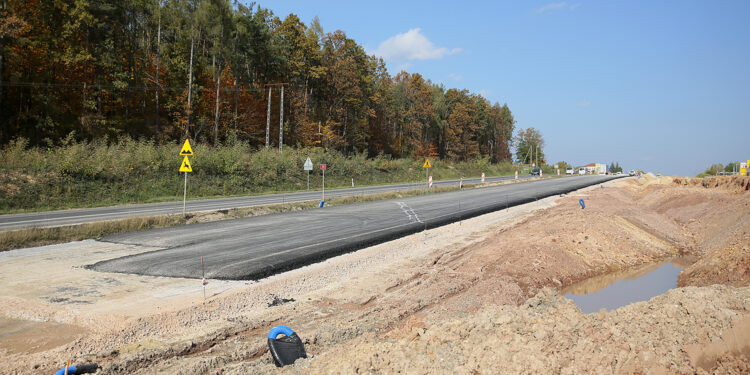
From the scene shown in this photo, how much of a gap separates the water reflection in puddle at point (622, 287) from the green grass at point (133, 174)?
24992 millimetres

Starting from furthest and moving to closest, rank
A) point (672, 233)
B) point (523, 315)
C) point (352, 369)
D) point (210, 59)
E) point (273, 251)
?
point (210, 59), point (672, 233), point (273, 251), point (523, 315), point (352, 369)

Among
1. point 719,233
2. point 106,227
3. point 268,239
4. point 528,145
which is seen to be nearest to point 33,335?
point 268,239

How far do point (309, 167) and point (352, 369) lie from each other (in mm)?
22771

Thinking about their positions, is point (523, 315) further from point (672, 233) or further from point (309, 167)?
point (309, 167)

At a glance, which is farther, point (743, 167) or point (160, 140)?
point (743, 167)

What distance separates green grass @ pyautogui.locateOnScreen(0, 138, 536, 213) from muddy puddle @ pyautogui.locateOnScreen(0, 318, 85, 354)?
1906 cm

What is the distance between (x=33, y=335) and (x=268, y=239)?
742 cm

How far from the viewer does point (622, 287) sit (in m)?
10.9

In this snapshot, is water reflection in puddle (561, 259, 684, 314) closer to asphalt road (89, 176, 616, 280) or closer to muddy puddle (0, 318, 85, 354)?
asphalt road (89, 176, 616, 280)

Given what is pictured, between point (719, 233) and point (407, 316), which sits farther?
point (719, 233)

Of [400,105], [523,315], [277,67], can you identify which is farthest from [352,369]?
[400,105]

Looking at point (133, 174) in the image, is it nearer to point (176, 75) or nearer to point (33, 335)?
point (176, 75)

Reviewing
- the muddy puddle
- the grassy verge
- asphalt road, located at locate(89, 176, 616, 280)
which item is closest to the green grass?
the grassy verge

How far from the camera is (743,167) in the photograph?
3953 centimetres
